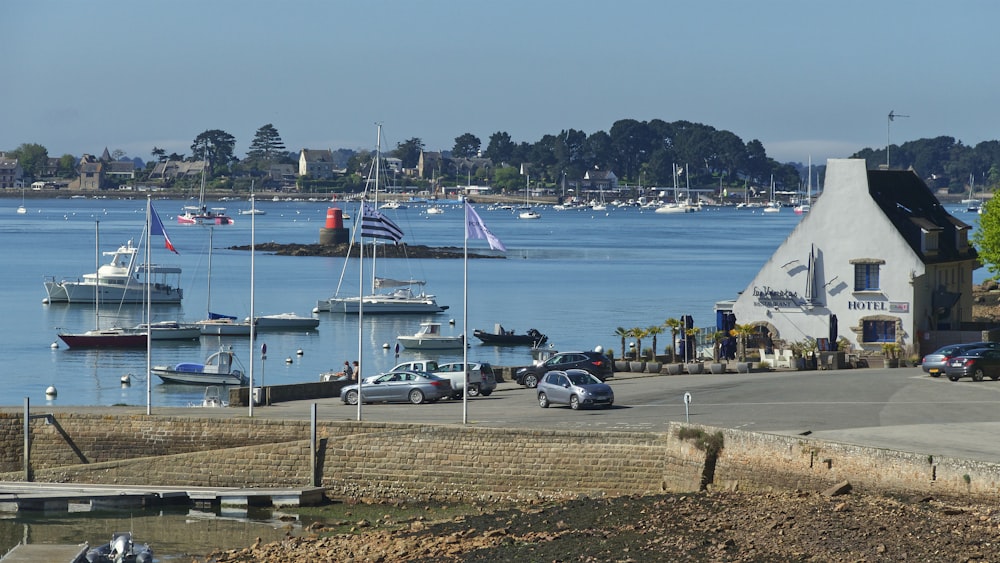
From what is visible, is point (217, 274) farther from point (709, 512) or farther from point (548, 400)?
point (709, 512)

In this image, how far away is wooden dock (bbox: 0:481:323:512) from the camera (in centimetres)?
A: 3891

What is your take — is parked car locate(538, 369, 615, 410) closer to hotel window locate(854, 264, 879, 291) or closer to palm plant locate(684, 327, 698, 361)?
palm plant locate(684, 327, 698, 361)

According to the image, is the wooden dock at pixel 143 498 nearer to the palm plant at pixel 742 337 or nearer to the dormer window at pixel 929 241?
the palm plant at pixel 742 337

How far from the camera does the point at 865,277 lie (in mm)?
59875

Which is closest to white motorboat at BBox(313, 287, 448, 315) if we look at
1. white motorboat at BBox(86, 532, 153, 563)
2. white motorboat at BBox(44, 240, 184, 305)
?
white motorboat at BBox(44, 240, 184, 305)

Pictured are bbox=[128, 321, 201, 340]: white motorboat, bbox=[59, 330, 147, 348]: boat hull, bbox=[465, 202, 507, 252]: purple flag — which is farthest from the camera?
bbox=[128, 321, 201, 340]: white motorboat

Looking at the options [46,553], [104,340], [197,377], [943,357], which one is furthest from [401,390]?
[104,340]

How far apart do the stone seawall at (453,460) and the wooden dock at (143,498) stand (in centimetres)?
114

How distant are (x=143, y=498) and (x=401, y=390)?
1037 cm

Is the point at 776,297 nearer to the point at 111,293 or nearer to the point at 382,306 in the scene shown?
the point at 382,306

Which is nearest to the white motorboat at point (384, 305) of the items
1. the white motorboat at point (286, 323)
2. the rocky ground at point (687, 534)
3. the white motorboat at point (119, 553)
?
the white motorboat at point (286, 323)

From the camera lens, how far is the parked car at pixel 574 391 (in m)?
44.1

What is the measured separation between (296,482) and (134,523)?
180 inches

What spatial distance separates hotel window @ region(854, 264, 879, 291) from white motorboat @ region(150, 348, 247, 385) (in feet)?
90.8
